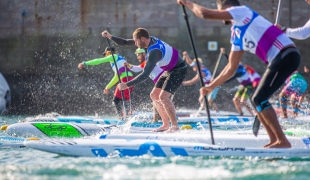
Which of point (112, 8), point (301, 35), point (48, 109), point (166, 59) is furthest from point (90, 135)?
point (112, 8)

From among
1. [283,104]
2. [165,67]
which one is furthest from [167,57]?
[283,104]

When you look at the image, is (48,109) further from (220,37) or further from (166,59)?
(166,59)

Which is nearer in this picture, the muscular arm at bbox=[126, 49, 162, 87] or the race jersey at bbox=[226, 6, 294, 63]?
the race jersey at bbox=[226, 6, 294, 63]

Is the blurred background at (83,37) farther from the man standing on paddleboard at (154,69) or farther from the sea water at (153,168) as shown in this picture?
the sea water at (153,168)

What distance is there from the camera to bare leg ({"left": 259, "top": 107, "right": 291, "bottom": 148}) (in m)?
7.85

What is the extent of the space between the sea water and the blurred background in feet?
Answer: 41.3

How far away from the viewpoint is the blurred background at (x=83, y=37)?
20734 millimetres

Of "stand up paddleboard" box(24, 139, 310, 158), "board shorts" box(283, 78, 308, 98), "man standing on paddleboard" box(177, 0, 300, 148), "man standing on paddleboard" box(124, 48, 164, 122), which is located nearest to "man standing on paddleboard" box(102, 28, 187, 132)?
"man standing on paddleboard" box(124, 48, 164, 122)

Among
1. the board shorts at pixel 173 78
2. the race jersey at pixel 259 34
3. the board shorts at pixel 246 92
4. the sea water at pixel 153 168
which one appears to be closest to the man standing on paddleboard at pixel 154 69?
the board shorts at pixel 173 78

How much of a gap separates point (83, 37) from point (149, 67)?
37.1 ft

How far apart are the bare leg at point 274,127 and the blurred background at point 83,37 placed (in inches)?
494

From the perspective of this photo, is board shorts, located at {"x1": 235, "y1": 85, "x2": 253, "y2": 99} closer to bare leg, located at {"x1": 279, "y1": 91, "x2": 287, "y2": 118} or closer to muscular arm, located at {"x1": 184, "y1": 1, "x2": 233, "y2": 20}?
bare leg, located at {"x1": 279, "y1": 91, "x2": 287, "y2": 118}

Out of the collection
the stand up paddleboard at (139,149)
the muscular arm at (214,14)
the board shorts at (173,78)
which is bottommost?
the stand up paddleboard at (139,149)

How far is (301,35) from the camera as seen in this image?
8688 millimetres
